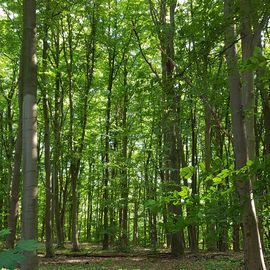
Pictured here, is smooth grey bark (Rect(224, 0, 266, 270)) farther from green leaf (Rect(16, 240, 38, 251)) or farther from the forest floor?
the forest floor

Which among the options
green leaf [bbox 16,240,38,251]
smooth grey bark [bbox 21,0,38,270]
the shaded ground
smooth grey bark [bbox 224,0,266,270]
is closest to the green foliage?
green leaf [bbox 16,240,38,251]

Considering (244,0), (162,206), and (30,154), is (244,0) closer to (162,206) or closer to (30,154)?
(162,206)

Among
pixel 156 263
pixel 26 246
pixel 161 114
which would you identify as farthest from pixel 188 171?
pixel 156 263

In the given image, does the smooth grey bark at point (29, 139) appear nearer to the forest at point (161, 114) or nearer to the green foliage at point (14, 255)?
the forest at point (161, 114)

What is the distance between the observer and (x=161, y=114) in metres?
10.6

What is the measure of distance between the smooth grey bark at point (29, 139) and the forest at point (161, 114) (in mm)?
16

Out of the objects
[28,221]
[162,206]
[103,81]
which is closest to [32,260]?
[28,221]

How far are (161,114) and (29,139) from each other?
18.0 feet

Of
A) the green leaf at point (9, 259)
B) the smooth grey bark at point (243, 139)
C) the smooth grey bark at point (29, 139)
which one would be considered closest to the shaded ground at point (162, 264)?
the smooth grey bark at point (243, 139)

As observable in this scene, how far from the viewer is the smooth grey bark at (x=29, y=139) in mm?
5504

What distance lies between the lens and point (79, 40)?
60.2ft

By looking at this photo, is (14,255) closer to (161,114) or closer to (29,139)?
(29,139)

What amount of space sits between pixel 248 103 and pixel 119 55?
15122 mm

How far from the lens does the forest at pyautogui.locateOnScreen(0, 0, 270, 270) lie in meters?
3.22
